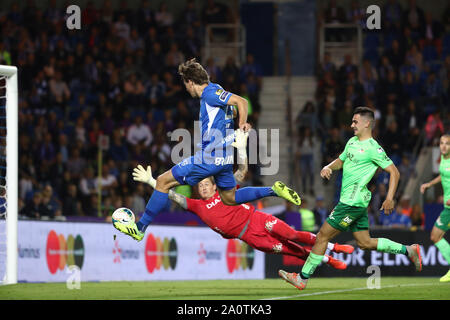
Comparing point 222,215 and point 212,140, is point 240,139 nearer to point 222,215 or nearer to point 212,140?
point 212,140

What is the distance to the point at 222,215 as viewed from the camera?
1347 centimetres

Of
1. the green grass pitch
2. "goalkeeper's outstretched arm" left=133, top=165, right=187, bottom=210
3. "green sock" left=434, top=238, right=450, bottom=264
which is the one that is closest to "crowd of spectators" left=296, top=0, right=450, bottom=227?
"green sock" left=434, top=238, right=450, bottom=264

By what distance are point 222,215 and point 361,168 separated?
268 centimetres

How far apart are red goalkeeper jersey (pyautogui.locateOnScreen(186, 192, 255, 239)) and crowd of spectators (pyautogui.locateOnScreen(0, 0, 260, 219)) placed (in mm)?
5888

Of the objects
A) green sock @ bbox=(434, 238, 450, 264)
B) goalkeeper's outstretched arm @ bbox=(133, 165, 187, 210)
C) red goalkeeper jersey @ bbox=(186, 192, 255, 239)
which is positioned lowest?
green sock @ bbox=(434, 238, 450, 264)

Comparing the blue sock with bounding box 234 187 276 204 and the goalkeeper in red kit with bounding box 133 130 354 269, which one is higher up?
the blue sock with bounding box 234 187 276 204

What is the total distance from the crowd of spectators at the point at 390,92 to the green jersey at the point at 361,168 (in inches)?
343

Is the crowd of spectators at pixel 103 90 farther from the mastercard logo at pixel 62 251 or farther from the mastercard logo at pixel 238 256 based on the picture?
the mastercard logo at pixel 62 251

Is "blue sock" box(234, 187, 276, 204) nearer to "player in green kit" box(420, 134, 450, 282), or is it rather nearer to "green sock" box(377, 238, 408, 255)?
"green sock" box(377, 238, 408, 255)

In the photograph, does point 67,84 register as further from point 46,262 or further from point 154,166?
point 46,262

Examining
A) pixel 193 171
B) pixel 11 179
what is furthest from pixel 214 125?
pixel 11 179

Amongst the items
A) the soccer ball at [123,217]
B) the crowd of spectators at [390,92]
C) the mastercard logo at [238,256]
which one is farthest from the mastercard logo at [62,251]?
the crowd of spectators at [390,92]

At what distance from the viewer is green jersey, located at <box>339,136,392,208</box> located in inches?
453

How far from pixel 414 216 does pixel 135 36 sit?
9.27m
